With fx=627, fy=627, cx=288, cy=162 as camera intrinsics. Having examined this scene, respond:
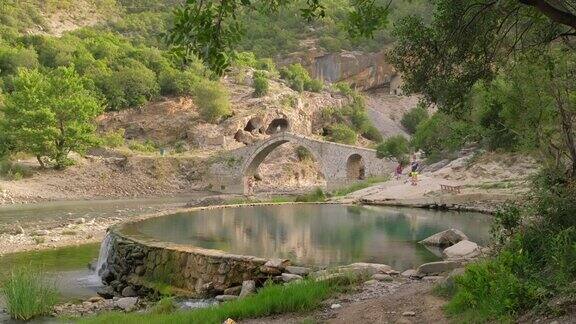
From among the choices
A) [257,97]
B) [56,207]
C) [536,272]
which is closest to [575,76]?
[536,272]

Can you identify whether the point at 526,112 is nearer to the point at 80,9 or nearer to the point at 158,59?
the point at 158,59

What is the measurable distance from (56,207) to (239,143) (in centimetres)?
2596

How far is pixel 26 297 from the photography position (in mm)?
10461

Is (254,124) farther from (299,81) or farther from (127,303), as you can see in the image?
(127,303)

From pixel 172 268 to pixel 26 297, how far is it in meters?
2.53

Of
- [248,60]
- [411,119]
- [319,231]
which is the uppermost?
[248,60]

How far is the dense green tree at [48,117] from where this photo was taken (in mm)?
40031

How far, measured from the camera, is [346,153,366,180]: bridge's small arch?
49244 mm

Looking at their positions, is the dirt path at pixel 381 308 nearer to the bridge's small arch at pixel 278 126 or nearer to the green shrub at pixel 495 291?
the green shrub at pixel 495 291

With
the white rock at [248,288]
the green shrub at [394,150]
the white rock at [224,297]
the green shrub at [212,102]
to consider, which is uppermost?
the green shrub at [212,102]

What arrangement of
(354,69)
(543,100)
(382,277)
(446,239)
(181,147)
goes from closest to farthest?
(382,277) → (543,100) → (446,239) → (181,147) → (354,69)

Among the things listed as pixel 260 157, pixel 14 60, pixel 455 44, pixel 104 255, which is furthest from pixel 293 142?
pixel 455 44

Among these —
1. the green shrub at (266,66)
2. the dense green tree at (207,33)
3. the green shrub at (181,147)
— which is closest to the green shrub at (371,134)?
the green shrub at (266,66)

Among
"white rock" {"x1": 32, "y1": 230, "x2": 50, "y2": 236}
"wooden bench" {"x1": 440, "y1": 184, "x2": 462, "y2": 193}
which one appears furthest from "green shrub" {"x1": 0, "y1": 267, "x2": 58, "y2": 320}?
"wooden bench" {"x1": 440, "y1": 184, "x2": 462, "y2": 193}
